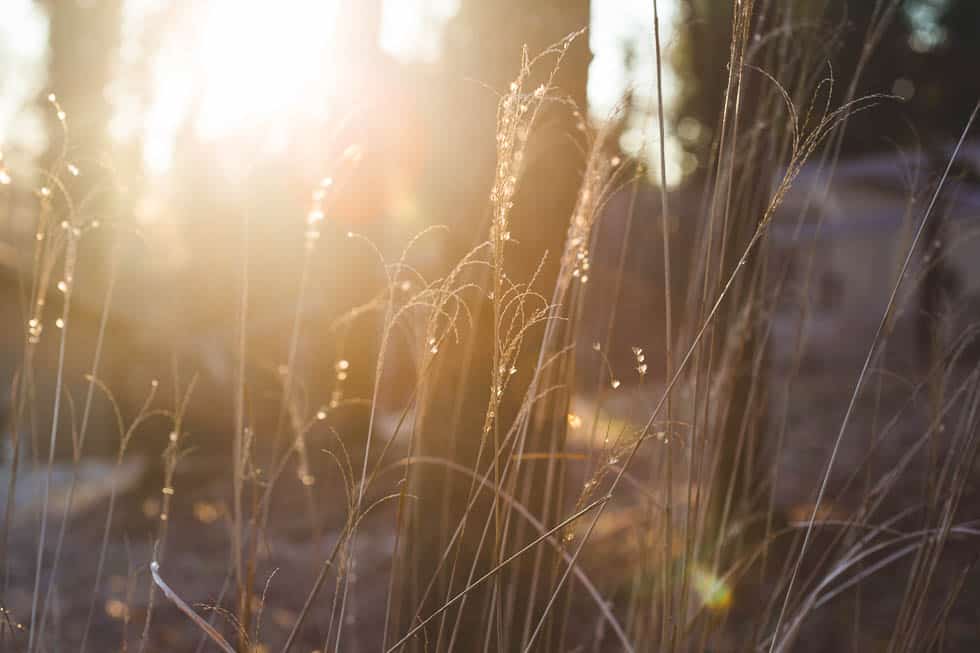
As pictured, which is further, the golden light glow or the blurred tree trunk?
Answer: the blurred tree trunk

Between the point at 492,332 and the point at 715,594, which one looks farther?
the point at 492,332

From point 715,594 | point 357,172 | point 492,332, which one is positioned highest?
point 357,172

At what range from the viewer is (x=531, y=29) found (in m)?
1.38

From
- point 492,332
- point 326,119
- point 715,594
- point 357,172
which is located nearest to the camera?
point 715,594

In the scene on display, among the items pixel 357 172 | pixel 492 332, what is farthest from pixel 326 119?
pixel 492 332

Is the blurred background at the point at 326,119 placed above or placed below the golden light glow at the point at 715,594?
above

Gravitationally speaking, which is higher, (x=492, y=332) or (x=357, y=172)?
(x=357, y=172)

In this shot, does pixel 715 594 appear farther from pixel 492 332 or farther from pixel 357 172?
pixel 357 172

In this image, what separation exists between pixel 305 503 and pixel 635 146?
9.86 ft

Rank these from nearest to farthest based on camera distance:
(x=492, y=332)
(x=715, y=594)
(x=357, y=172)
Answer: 1. (x=715, y=594)
2. (x=492, y=332)
3. (x=357, y=172)

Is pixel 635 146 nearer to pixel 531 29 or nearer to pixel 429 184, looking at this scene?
pixel 531 29

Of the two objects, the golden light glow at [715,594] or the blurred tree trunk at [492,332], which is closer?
the golden light glow at [715,594]

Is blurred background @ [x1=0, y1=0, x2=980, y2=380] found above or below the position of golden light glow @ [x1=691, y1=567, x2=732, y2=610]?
above

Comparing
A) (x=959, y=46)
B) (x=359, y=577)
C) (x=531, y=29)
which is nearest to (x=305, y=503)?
(x=359, y=577)
